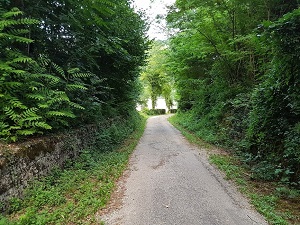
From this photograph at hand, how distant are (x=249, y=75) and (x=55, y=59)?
8629 millimetres

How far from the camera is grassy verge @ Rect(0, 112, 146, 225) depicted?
3089 mm

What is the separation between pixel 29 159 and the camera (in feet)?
12.4

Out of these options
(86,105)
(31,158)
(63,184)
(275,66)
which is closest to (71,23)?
(86,105)

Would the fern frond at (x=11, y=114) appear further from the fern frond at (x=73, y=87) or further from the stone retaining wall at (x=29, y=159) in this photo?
the fern frond at (x=73, y=87)

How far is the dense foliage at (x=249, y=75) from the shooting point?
436cm

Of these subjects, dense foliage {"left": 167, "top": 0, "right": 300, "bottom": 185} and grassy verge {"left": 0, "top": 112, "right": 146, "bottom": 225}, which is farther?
dense foliage {"left": 167, "top": 0, "right": 300, "bottom": 185}

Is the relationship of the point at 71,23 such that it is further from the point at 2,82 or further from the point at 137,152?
the point at 137,152

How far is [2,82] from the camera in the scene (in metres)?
3.89

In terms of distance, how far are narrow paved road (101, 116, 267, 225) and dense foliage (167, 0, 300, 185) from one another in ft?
4.50

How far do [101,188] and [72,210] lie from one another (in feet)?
2.86

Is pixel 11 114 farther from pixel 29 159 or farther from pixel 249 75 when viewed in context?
pixel 249 75

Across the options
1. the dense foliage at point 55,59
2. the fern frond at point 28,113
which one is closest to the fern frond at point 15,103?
the dense foliage at point 55,59

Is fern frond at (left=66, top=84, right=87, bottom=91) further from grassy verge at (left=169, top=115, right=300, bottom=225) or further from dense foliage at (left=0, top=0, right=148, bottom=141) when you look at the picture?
grassy verge at (left=169, top=115, right=300, bottom=225)

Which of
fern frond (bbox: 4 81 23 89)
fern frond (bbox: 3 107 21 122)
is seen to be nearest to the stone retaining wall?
fern frond (bbox: 3 107 21 122)
